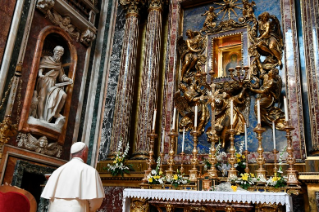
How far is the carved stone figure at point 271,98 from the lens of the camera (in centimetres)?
659

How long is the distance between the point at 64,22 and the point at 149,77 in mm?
2672

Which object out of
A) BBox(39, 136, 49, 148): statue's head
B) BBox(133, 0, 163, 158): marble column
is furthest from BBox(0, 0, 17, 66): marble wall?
BBox(133, 0, 163, 158): marble column

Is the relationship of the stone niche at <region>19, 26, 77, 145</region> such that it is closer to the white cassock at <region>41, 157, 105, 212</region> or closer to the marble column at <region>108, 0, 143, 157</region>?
the marble column at <region>108, 0, 143, 157</region>

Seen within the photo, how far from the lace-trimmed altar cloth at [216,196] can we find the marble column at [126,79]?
8.06 ft

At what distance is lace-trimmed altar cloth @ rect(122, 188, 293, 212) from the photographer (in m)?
4.24

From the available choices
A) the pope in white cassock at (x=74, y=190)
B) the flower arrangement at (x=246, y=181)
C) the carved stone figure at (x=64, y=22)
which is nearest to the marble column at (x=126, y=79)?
the carved stone figure at (x=64, y=22)

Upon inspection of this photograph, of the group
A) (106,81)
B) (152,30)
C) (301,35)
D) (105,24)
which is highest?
(105,24)

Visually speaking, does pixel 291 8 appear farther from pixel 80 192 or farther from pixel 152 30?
pixel 80 192

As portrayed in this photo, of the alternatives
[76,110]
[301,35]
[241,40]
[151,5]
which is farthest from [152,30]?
[301,35]

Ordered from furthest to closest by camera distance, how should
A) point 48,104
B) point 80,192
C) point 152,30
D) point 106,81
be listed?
1. point 106,81
2. point 152,30
3. point 48,104
4. point 80,192

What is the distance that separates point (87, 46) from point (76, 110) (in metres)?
1.90

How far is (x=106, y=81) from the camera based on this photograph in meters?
8.96

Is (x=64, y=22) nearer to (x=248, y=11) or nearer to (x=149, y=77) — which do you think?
(x=149, y=77)

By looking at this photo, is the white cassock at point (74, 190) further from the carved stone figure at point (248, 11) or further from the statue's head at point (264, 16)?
the carved stone figure at point (248, 11)
